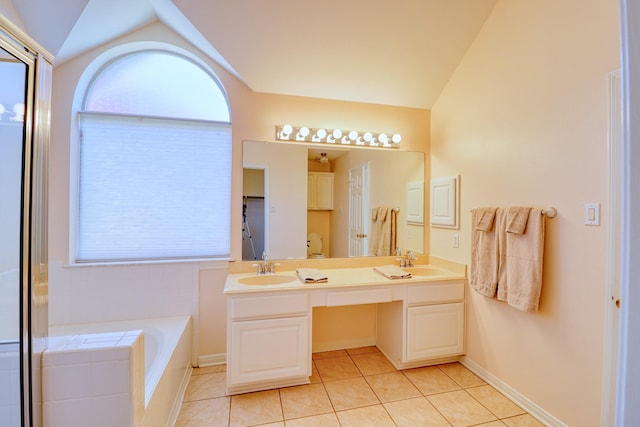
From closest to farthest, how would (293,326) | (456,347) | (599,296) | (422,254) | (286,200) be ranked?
(599,296), (293,326), (456,347), (286,200), (422,254)

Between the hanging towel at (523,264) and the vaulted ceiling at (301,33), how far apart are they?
5.01 ft

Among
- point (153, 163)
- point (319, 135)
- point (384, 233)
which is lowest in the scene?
point (384, 233)

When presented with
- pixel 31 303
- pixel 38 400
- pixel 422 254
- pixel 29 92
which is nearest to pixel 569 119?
pixel 422 254

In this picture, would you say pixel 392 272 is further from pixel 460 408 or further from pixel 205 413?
pixel 205 413

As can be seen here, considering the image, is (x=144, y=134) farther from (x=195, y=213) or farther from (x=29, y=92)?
(x=29, y=92)

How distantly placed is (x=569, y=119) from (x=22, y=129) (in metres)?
2.60

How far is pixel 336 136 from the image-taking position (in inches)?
104

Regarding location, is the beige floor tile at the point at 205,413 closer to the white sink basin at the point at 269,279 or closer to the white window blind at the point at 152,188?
the white sink basin at the point at 269,279

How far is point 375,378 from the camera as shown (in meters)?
2.28

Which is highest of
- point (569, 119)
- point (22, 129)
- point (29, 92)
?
point (569, 119)

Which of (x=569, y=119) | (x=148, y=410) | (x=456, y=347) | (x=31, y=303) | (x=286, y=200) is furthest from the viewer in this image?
(x=286, y=200)

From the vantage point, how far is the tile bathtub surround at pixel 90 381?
100 cm

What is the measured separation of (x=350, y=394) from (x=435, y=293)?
1.03 m

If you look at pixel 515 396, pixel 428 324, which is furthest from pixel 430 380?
pixel 515 396
